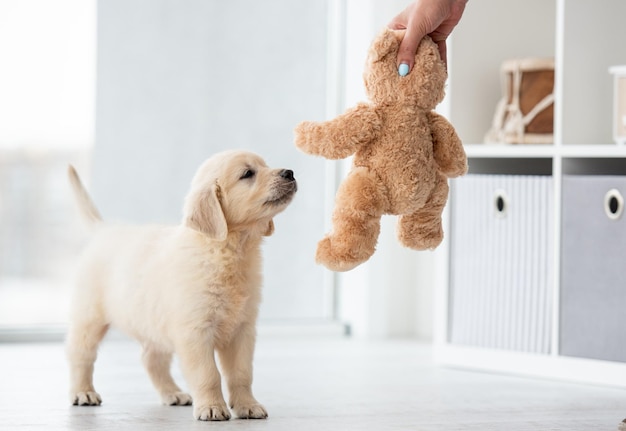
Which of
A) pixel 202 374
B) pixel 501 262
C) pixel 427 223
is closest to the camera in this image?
pixel 427 223

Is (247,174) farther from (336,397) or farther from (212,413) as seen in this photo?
(336,397)

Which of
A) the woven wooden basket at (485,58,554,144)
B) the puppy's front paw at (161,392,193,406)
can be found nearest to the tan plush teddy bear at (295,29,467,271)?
the puppy's front paw at (161,392,193,406)

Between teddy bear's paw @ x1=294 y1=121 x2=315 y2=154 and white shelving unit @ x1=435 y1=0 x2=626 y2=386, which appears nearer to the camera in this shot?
teddy bear's paw @ x1=294 y1=121 x2=315 y2=154

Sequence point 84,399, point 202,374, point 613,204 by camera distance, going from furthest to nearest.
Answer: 1. point 613,204
2. point 84,399
3. point 202,374

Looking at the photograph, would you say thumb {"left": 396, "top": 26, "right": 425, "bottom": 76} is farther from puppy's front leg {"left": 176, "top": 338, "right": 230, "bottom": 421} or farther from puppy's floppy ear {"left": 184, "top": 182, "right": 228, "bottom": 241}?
puppy's front leg {"left": 176, "top": 338, "right": 230, "bottom": 421}

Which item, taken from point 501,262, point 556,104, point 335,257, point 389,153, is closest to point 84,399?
point 335,257

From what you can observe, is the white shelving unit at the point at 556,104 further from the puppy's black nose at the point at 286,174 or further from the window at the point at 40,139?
the window at the point at 40,139

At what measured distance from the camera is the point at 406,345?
3348 millimetres

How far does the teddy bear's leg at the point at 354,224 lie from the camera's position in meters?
1.64

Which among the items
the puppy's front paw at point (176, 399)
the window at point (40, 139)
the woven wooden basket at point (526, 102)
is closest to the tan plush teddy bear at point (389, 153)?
the puppy's front paw at point (176, 399)

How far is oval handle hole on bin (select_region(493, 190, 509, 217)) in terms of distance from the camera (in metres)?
2.73

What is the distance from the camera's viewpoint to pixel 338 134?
1683 mm

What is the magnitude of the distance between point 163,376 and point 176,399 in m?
0.07

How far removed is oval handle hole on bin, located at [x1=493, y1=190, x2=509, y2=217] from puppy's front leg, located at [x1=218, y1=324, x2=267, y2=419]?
957 millimetres
